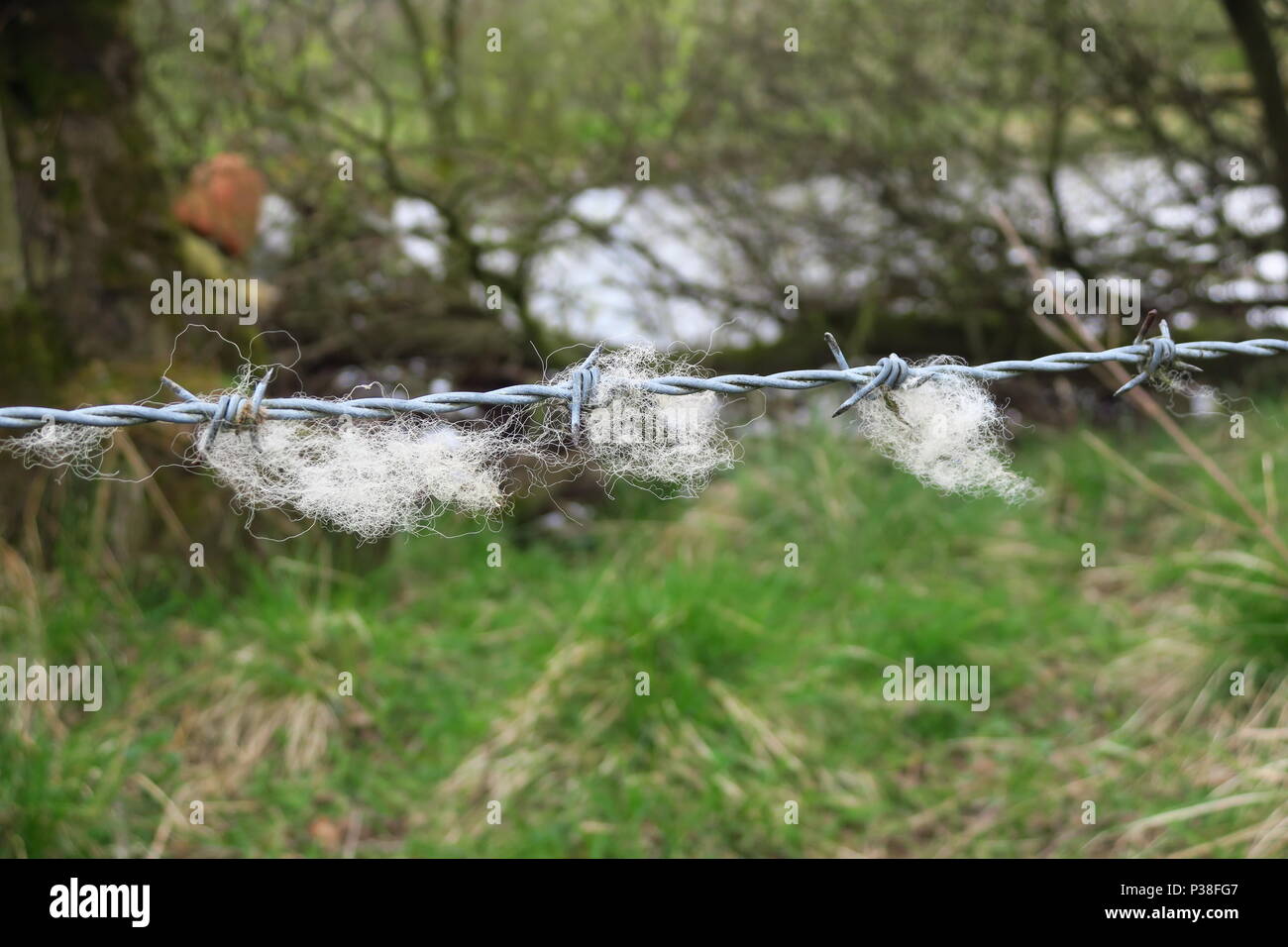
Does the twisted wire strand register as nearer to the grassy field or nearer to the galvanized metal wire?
the galvanized metal wire

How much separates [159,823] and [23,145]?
2.57 m

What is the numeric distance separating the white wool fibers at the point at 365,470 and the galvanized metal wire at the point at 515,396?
0.13 feet

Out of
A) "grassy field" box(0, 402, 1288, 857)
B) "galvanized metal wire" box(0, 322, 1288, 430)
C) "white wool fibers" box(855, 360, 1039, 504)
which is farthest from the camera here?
"grassy field" box(0, 402, 1288, 857)

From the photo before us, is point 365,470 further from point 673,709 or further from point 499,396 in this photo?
point 673,709

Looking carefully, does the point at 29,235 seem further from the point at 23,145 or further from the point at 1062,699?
the point at 1062,699

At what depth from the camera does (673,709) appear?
320cm

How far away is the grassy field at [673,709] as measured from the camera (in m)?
2.96

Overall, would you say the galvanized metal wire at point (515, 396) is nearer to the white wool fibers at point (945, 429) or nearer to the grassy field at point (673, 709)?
the white wool fibers at point (945, 429)

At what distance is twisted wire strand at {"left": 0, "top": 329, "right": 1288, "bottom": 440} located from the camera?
4.56 feet

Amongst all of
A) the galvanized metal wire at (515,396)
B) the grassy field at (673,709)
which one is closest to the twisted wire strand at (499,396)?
the galvanized metal wire at (515,396)

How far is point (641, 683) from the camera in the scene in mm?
3236

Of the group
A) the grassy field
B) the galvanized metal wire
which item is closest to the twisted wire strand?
the galvanized metal wire

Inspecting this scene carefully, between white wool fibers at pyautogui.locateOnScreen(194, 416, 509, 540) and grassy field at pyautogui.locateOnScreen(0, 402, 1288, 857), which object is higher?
white wool fibers at pyautogui.locateOnScreen(194, 416, 509, 540)

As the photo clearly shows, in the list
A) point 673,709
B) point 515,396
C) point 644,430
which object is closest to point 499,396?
point 515,396
